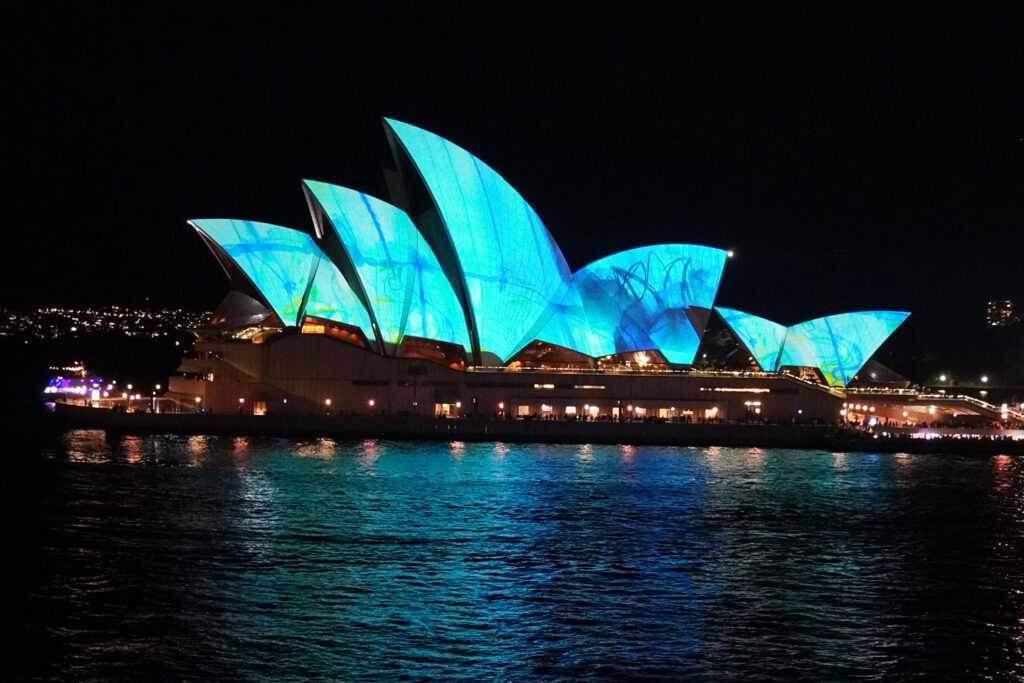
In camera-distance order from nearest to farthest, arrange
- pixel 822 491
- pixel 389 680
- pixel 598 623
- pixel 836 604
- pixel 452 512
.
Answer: pixel 389 680, pixel 598 623, pixel 836 604, pixel 452 512, pixel 822 491

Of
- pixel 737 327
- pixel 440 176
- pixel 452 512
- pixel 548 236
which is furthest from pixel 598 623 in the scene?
pixel 737 327

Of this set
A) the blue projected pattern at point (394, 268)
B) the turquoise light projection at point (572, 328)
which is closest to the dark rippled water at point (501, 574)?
the blue projected pattern at point (394, 268)

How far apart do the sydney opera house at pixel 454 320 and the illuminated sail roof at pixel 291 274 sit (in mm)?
64

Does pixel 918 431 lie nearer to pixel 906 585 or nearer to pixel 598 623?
pixel 906 585

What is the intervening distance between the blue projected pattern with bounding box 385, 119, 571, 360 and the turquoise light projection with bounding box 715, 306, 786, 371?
11.5 m

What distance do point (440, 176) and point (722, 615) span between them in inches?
1200

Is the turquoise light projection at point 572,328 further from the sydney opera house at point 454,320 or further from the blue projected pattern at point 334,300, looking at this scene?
the blue projected pattern at point 334,300

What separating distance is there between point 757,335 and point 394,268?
21.7 m

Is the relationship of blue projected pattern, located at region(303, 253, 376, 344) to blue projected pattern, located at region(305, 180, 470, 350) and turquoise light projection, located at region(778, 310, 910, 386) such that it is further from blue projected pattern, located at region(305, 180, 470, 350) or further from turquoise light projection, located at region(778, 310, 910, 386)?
turquoise light projection, located at region(778, 310, 910, 386)

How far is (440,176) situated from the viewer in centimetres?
4594

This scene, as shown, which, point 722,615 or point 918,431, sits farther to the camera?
point 918,431

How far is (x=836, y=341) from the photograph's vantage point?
61.3m

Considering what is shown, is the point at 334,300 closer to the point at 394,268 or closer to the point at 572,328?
the point at 394,268

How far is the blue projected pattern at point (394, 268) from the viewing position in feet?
158
